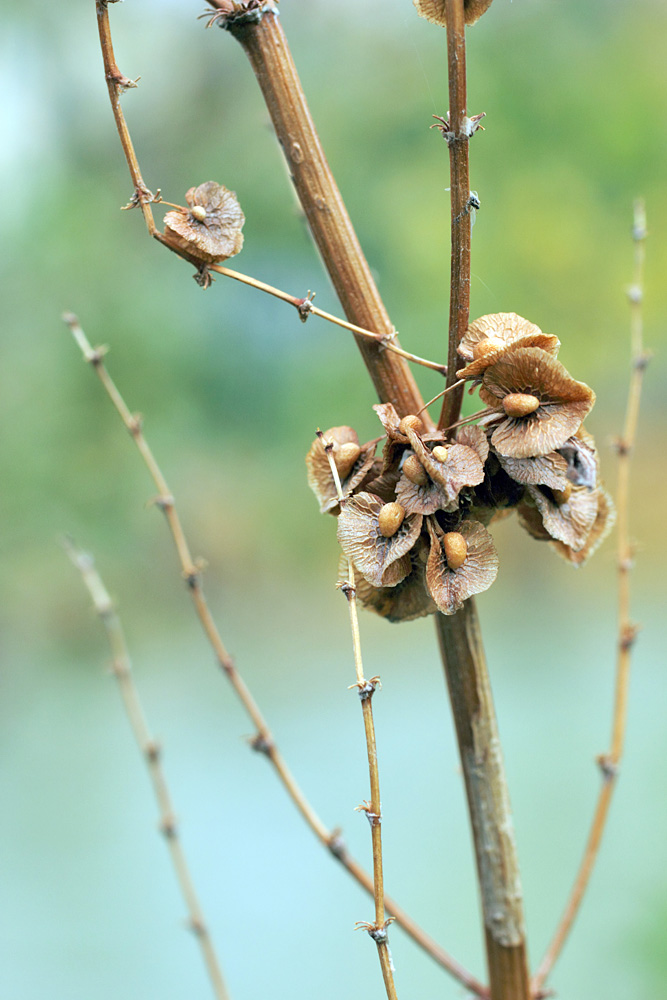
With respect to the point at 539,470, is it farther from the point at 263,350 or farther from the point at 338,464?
the point at 263,350

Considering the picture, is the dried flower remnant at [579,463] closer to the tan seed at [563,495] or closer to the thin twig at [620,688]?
the tan seed at [563,495]

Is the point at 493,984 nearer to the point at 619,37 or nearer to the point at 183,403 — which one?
the point at 183,403

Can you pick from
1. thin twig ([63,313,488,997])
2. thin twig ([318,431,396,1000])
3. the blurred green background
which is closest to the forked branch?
thin twig ([318,431,396,1000])

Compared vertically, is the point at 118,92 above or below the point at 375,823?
above

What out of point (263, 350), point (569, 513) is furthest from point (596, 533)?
point (263, 350)

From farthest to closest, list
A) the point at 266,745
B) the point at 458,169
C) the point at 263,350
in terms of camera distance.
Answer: the point at 263,350 → the point at 266,745 → the point at 458,169

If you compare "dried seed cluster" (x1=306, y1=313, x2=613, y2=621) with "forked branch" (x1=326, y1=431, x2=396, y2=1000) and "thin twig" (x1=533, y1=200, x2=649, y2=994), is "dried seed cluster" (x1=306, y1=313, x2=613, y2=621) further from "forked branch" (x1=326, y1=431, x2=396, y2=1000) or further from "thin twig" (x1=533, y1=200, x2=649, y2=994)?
"thin twig" (x1=533, y1=200, x2=649, y2=994)

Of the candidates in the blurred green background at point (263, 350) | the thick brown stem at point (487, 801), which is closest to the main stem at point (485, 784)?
the thick brown stem at point (487, 801)
